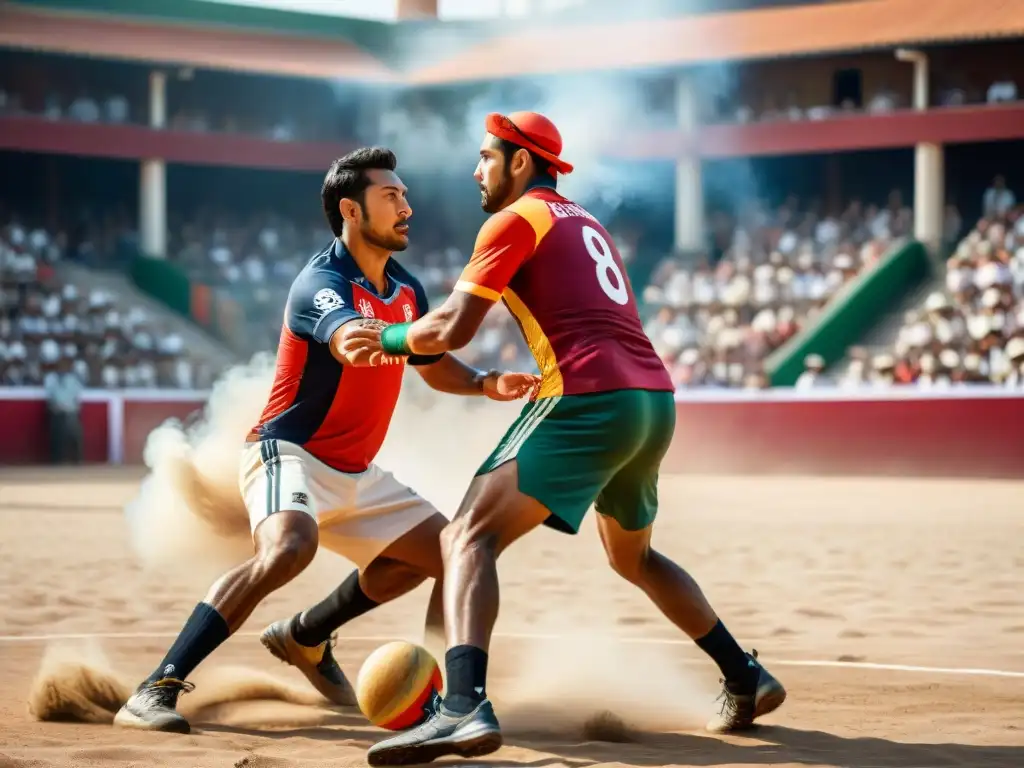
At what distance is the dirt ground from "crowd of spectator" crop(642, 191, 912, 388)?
1203 centimetres

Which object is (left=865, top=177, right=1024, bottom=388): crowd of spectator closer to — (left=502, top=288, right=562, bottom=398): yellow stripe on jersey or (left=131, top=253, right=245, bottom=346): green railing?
(left=131, top=253, right=245, bottom=346): green railing

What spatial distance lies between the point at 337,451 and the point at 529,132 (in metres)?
1.45

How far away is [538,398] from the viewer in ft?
18.2

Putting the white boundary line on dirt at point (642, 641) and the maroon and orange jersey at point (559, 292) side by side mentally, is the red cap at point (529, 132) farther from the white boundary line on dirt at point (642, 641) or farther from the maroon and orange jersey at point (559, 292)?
the white boundary line on dirt at point (642, 641)

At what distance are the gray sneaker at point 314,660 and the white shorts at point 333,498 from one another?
18.7 inches

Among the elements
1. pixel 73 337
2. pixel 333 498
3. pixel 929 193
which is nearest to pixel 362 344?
pixel 333 498

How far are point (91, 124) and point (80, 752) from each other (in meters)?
34.2

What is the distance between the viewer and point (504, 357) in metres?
28.5

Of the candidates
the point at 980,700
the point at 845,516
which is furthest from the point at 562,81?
the point at 980,700

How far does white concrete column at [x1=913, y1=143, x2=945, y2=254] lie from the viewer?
33.5m

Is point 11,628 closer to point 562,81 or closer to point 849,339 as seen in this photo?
point 849,339

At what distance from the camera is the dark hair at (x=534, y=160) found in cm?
567

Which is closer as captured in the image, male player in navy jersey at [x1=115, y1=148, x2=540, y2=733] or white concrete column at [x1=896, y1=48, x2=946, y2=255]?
male player in navy jersey at [x1=115, y1=148, x2=540, y2=733]

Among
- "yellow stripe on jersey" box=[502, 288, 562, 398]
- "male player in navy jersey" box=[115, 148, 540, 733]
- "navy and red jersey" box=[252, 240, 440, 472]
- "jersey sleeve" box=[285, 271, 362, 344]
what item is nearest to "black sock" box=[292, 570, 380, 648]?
"male player in navy jersey" box=[115, 148, 540, 733]
